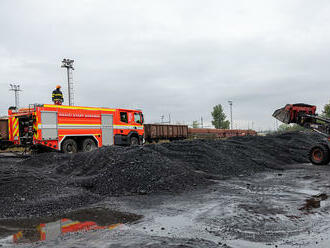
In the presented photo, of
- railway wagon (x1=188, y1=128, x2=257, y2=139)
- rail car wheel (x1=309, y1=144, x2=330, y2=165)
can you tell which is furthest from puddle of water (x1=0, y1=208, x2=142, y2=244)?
railway wagon (x1=188, y1=128, x2=257, y2=139)

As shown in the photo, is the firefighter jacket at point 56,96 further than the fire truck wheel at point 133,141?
No

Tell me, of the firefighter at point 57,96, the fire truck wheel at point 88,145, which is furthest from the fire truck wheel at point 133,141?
the firefighter at point 57,96

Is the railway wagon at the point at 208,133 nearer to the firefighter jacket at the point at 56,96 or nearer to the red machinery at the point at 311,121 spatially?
the firefighter jacket at the point at 56,96

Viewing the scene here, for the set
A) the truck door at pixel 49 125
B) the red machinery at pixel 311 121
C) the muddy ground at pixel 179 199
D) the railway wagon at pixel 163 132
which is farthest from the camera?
the railway wagon at pixel 163 132

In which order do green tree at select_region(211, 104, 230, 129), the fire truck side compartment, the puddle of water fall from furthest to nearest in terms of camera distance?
green tree at select_region(211, 104, 230, 129) < the fire truck side compartment < the puddle of water

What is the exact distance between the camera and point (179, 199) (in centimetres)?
646

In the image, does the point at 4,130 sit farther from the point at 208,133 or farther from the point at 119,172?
A: the point at 208,133

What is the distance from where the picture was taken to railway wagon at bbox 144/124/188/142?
1136 inches

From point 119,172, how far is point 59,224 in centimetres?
314

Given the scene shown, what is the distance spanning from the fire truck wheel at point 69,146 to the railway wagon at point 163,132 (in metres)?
13.5

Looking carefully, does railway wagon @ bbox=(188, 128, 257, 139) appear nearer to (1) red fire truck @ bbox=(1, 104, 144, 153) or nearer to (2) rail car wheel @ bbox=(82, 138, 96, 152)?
(1) red fire truck @ bbox=(1, 104, 144, 153)

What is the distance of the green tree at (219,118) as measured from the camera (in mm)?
59250

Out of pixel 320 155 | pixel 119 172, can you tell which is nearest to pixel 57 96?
pixel 119 172

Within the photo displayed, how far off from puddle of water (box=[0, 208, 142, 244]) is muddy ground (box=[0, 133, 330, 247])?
7.1 inches
